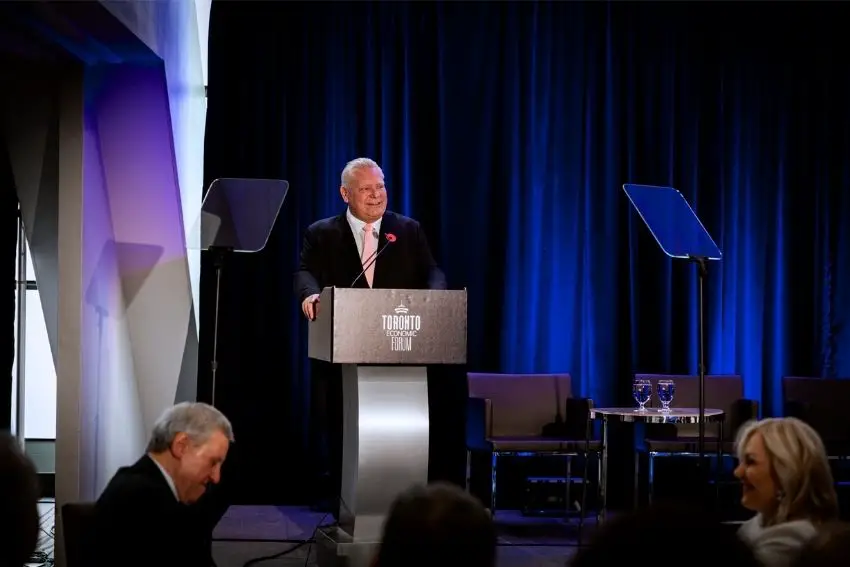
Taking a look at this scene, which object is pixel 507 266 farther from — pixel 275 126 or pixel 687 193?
pixel 275 126

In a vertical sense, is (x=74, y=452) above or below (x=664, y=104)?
below

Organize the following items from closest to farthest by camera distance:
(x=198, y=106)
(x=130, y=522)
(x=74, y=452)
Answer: (x=130, y=522) → (x=74, y=452) → (x=198, y=106)

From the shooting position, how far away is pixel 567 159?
7.01m

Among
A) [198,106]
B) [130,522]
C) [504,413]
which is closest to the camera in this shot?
[130,522]

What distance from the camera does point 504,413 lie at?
645cm

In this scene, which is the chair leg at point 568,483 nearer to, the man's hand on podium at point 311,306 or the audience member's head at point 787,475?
the man's hand on podium at point 311,306

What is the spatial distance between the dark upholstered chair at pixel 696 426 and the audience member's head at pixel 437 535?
4690 millimetres

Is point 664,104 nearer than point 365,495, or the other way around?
point 365,495

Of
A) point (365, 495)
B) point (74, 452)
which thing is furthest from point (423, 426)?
point (74, 452)

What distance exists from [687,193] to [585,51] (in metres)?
1.15

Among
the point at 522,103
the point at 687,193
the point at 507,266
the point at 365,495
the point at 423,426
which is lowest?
the point at 365,495

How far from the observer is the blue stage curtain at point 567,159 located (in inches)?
268

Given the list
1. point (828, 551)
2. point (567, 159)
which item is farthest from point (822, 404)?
point (828, 551)

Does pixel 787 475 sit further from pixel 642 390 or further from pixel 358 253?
pixel 642 390
